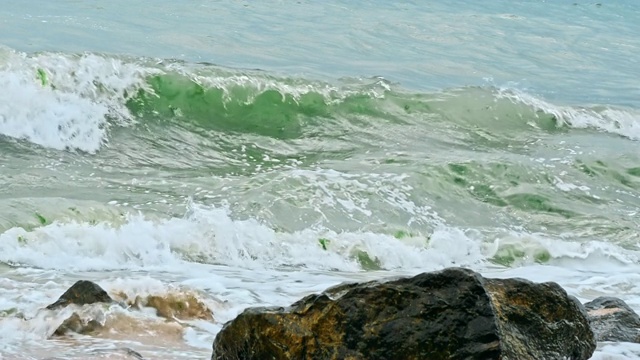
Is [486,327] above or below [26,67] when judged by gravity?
above

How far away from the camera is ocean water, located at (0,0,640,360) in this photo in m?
7.52

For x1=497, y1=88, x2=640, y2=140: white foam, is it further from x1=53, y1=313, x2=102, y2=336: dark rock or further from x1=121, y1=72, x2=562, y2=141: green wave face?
x1=53, y1=313, x2=102, y2=336: dark rock

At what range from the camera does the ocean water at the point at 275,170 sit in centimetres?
752

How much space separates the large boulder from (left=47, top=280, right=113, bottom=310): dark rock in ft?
4.93

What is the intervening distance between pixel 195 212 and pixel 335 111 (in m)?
5.54

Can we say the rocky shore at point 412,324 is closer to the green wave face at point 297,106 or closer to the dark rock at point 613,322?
the dark rock at point 613,322

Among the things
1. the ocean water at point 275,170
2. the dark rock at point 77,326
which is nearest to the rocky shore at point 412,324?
the ocean water at point 275,170

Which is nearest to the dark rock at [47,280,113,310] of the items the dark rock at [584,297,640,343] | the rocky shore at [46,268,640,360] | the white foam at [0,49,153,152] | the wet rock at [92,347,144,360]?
the wet rock at [92,347,144,360]

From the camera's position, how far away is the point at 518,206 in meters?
10.9

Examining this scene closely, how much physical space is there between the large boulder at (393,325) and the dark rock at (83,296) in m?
1.50

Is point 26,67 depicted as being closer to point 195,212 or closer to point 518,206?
point 195,212

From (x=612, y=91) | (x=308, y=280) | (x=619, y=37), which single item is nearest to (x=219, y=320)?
(x=308, y=280)

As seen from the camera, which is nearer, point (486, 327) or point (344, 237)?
point (486, 327)

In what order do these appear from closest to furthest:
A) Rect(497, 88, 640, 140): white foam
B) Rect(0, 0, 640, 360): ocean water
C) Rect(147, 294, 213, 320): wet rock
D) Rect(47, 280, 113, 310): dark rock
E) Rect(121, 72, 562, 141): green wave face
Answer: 1. Rect(47, 280, 113, 310): dark rock
2. Rect(147, 294, 213, 320): wet rock
3. Rect(0, 0, 640, 360): ocean water
4. Rect(121, 72, 562, 141): green wave face
5. Rect(497, 88, 640, 140): white foam
